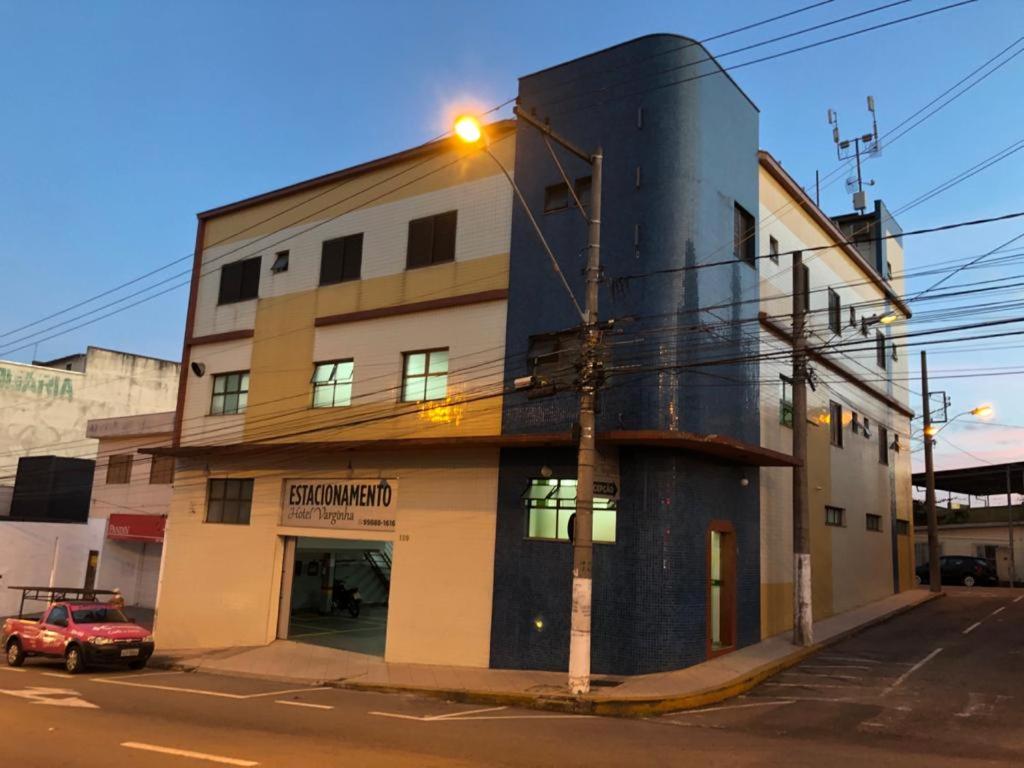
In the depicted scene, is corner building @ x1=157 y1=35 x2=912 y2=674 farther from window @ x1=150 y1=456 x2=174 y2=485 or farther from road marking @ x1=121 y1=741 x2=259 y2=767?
road marking @ x1=121 y1=741 x2=259 y2=767

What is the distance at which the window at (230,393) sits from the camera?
76.8 feet

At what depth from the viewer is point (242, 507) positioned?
22547mm

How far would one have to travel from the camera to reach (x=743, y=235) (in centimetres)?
1894

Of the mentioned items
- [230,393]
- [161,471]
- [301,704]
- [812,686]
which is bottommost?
[301,704]

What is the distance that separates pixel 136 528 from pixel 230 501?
10741mm

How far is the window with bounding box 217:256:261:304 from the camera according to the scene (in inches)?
954

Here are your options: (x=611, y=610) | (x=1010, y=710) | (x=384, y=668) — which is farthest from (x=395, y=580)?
(x=1010, y=710)

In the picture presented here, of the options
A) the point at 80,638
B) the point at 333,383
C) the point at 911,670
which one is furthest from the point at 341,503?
the point at 911,670

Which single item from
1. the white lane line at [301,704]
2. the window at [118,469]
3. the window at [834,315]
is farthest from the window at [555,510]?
the window at [118,469]

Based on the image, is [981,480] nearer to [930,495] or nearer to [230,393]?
[930,495]

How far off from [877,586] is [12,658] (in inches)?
1055

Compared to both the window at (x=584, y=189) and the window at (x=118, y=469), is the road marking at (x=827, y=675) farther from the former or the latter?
the window at (x=118, y=469)

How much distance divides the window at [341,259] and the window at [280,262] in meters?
1.60

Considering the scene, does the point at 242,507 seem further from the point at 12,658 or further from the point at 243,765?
the point at 243,765
